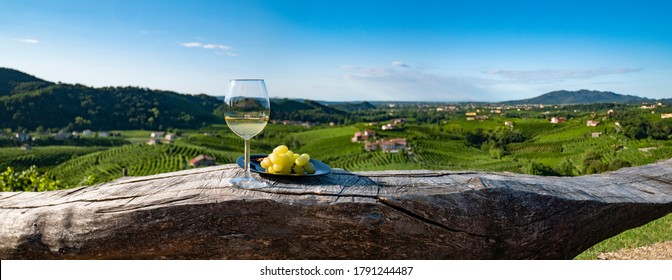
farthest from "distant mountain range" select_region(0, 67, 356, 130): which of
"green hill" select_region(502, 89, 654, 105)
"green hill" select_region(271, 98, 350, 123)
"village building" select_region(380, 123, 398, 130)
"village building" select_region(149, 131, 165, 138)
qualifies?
"green hill" select_region(502, 89, 654, 105)

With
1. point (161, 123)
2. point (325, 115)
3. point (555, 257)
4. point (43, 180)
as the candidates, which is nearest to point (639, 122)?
point (555, 257)

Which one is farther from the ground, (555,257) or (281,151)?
(281,151)

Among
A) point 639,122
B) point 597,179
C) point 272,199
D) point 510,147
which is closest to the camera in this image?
point 272,199

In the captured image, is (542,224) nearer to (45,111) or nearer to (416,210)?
(416,210)

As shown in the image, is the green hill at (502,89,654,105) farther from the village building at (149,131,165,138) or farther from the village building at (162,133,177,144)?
the village building at (149,131,165,138)

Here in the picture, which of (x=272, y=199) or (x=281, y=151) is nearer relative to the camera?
(x=272, y=199)
